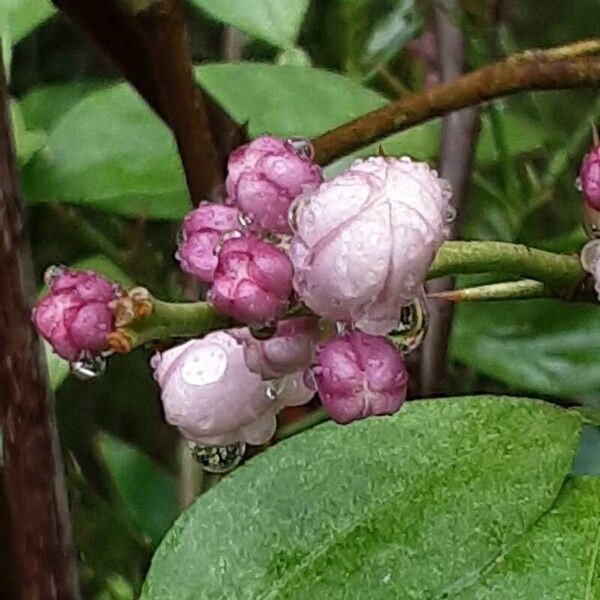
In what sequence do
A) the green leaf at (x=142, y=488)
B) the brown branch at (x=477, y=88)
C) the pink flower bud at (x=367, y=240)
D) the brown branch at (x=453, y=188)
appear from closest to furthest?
the pink flower bud at (x=367, y=240) < the brown branch at (x=477, y=88) < the brown branch at (x=453, y=188) < the green leaf at (x=142, y=488)

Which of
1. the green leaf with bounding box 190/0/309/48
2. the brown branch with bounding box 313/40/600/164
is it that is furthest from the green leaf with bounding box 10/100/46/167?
the brown branch with bounding box 313/40/600/164

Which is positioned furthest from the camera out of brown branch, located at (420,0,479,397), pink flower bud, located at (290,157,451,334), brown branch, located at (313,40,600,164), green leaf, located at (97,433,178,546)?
green leaf, located at (97,433,178,546)

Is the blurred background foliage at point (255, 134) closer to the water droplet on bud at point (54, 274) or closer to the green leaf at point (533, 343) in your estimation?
the green leaf at point (533, 343)

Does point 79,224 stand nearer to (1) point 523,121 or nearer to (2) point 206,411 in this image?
(1) point 523,121

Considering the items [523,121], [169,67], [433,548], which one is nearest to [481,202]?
[523,121]

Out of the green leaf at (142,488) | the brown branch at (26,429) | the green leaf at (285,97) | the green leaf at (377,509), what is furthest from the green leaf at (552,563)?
the green leaf at (142,488)

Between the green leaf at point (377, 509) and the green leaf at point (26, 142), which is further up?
the green leaf at point (377, 509)

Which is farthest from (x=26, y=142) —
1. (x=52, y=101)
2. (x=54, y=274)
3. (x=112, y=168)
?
(x=54, y=274)

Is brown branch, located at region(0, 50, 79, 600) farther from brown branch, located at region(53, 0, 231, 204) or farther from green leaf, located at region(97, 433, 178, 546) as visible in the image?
green leaf, located at region(97, 433, 178, 546)
